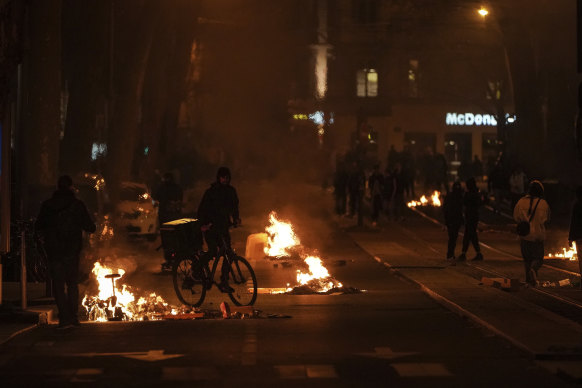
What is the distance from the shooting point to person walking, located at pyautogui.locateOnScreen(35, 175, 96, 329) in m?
12.7

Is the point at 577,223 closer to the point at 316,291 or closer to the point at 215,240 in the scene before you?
the point at 316,291

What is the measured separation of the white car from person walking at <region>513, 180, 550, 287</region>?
12.1 metres

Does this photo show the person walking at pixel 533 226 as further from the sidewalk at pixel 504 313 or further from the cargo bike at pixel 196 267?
the cargo bike at pixel 196 267

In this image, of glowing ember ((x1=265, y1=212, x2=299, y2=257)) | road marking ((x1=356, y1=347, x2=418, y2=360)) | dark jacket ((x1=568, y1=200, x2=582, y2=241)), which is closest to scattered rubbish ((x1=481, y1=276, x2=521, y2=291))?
dark jacket ((x1=568, y1=200, x2=582, y2=241))

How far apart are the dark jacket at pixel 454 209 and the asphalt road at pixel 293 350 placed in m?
6.58

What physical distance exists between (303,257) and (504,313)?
959cm

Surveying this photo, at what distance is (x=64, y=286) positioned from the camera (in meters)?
12.8

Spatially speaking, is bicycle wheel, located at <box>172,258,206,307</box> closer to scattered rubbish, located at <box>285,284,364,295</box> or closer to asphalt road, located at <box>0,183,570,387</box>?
asphalt road, located at <box>0,183,570,387</box>

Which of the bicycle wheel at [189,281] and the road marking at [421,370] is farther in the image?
the bicycle wheel at [189,281]

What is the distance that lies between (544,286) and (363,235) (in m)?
12.7

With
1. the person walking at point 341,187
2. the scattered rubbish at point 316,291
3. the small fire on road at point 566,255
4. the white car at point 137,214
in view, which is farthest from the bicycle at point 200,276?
the person walking at point 341,187

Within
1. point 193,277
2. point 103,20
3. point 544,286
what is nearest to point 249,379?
point 193,277

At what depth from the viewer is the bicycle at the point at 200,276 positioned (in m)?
15.0

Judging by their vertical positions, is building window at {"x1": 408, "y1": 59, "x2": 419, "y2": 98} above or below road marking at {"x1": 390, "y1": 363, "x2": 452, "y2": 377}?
above
